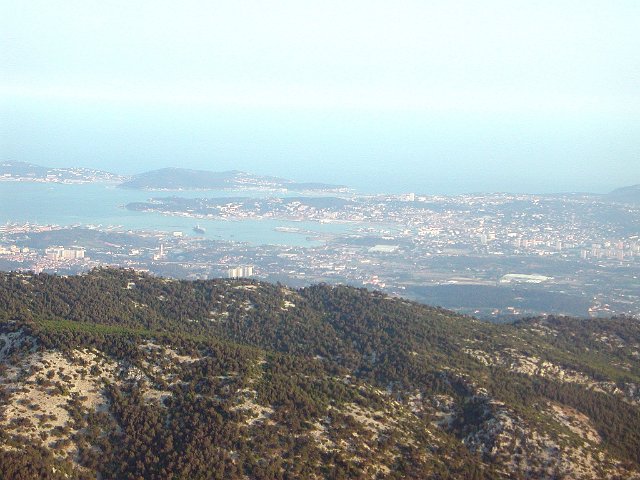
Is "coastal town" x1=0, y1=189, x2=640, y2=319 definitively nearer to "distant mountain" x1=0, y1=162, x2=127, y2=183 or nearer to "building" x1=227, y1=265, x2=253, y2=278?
"building" x1=227, y1=265, x2=253, y2=278

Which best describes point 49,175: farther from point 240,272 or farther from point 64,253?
point 240,272

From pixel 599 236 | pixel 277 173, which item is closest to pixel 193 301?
pixel 599 236

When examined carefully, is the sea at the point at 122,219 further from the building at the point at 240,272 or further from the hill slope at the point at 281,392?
the hill slope at the point at 281,392

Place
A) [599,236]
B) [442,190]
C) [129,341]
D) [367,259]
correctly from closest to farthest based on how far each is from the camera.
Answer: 1. [129,341]
2. [367,259]
3. [599,236]
4. [442,190]

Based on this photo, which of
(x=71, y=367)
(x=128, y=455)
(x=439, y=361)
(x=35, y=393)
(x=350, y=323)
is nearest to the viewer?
(x=128, y=455)

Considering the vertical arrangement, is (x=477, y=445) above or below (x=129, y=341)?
below

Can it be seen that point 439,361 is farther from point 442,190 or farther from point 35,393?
point 442,190

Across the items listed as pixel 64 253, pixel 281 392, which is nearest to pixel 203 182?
pixel 64 253

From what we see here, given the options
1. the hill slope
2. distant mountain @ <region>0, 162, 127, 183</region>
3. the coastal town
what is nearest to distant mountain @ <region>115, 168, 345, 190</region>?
distant mountain @ <region>0, 162, 127, 183</region>
